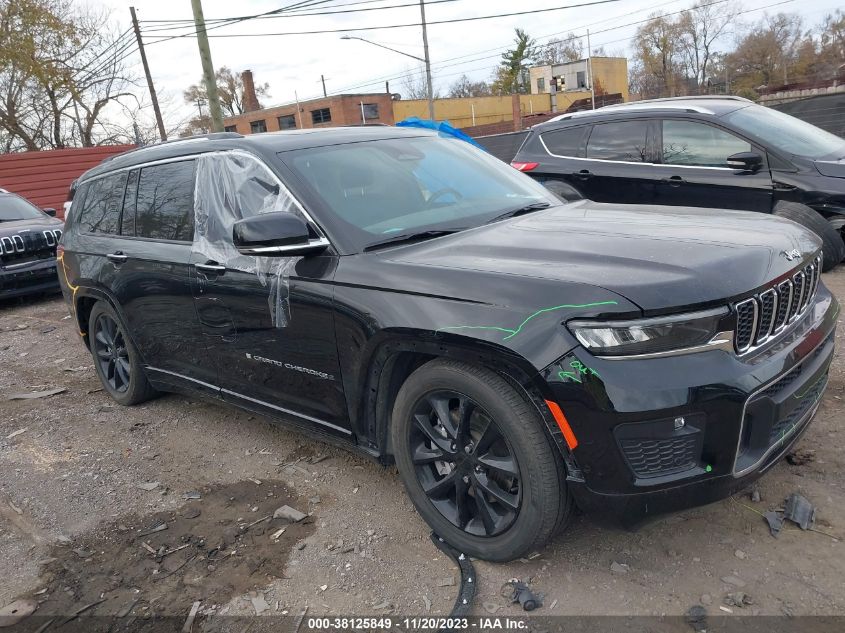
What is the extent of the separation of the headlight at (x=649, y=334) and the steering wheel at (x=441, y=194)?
1.36 m

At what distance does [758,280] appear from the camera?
2.37m

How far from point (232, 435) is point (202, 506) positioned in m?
0.90

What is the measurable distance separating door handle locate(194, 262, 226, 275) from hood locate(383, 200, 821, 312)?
1094 mm

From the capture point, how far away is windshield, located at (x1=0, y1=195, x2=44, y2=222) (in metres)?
10.1

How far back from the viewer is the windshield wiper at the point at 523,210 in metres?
3.36

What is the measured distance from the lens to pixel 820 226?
559cm

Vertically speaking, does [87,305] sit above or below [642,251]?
below

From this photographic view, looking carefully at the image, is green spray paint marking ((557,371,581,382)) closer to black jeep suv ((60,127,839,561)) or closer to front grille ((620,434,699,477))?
black jeep suv ((60,127,839,561))

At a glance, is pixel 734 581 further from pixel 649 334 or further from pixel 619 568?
pixel 649 334

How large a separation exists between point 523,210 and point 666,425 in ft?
5.24

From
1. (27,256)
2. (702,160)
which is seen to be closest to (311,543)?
(702,160)

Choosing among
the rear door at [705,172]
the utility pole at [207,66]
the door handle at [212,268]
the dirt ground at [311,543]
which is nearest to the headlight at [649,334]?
the dirt ground at [311,543]

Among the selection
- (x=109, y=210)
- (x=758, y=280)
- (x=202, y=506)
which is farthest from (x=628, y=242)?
(x=109, y=210)

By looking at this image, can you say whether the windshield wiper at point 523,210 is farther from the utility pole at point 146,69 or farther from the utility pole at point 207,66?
the utility pole at point 146,69
